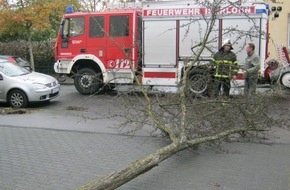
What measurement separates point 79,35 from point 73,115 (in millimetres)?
3950

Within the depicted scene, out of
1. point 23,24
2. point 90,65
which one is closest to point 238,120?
point 90,65

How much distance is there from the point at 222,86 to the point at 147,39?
4860 millimetres

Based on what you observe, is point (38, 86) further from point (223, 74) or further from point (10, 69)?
point (223, 74)

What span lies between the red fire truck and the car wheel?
6.01 ft

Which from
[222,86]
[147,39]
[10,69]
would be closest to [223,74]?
[222,86]

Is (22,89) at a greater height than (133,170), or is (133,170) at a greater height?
(22,89)

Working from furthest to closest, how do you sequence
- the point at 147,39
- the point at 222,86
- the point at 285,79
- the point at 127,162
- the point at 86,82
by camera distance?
the point at 86,82 → the point at 285,79 → the point at 147,39 → the point at 222,86 → the point at 127,162

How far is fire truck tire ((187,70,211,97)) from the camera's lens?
6574 millimetres

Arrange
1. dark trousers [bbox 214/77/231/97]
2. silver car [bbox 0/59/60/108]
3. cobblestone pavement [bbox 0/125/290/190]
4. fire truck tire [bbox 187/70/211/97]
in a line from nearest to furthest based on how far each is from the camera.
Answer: cobblestone pavement [bbox 0/125/290/190]
fire truck tire [bbox 187/70/211/97]
dark trousers [bbox 214/77/231/97]
silver car [bbox 0/59/60/108]

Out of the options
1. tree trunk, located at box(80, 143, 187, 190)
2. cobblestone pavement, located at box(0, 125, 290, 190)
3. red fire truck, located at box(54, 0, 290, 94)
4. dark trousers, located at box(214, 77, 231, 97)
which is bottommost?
cobblestone pavement, located at box(0, 125, 290, 190)

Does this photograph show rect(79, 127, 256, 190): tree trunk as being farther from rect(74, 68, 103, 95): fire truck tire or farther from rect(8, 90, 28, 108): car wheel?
rect(74, 68, 103, 95): fire truck tire

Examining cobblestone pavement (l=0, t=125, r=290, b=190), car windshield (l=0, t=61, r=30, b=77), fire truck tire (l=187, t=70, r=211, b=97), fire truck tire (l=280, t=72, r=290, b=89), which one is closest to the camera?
cobblestone pavement (l=0, t=125, r=290, b=190)

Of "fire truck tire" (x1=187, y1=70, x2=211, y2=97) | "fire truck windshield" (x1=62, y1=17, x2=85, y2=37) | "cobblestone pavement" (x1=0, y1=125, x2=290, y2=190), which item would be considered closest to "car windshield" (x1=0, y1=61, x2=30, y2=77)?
"fire truck windshield" (x1=62, y1=17, x2=85, y2=37)

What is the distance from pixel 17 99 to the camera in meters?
10.9
